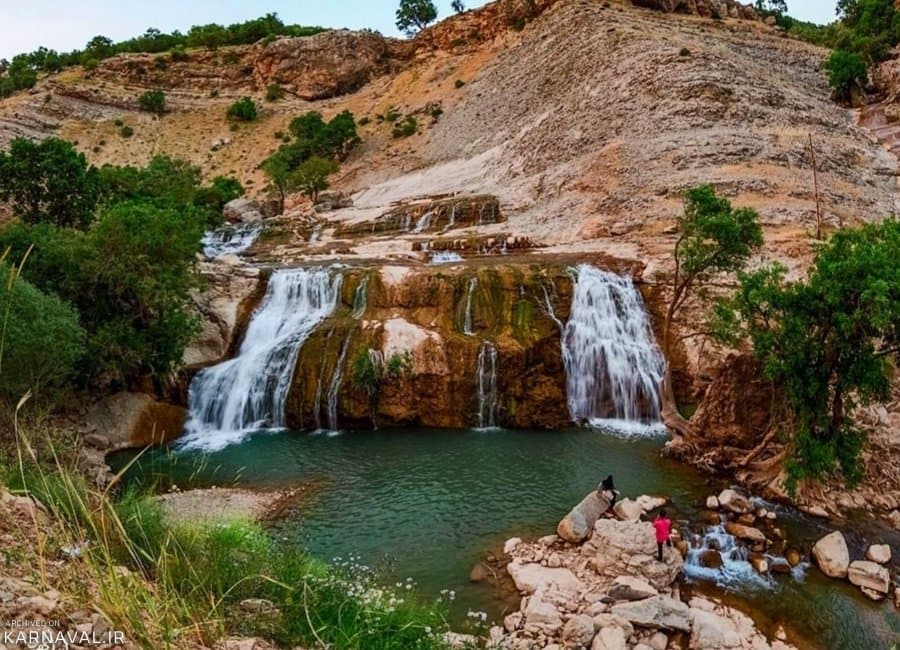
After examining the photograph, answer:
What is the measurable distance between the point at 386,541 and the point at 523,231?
2341 cm

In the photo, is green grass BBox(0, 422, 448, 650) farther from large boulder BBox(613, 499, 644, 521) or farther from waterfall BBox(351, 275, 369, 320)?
waterfall BBox(351, 275, 369, 320)

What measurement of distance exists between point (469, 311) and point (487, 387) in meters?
3.23

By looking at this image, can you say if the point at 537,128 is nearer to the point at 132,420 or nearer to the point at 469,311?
the point at 469,311

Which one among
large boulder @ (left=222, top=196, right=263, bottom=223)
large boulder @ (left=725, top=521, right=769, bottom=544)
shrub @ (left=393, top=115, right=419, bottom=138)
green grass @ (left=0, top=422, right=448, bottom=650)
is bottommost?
large boulder @ (left=725, top=521, right=769, bottom=544)

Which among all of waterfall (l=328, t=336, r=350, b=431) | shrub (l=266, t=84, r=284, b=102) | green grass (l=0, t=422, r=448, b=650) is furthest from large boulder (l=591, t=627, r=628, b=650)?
shrub (l=266, t=84, r=284, b=102)

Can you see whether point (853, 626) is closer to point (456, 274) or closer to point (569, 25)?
point (456, 274)

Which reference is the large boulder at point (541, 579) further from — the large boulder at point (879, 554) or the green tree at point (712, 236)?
the green tree at point (712, 236)

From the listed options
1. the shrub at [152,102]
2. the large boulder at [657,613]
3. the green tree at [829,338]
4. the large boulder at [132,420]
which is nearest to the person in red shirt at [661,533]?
the large boulder at [657,613]

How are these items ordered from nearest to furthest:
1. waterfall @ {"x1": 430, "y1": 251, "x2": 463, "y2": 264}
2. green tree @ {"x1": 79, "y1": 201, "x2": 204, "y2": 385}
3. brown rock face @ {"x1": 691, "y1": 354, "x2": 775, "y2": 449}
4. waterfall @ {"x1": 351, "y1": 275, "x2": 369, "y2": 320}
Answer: brown rock face @ {"x1": 691, "y1": 354, "x2": 775, "y2": 449} < green tree @ {"x1": 79, "y1": 201, "x2": 204, "y2": 385} < waterfall @ {"x1": 351, "y1": 275, "x2": 369, "y2": 320} < waterfall @ {"x1": 430, "y1": 251, "x2": 463, "y2": 264}

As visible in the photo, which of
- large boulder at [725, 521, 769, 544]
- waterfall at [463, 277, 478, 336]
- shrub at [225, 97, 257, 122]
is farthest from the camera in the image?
shrub at [225, 97, 257, 122]

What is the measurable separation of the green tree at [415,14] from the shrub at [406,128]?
34.6 meters

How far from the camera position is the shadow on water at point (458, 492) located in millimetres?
9820

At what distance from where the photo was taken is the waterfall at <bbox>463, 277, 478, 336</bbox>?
70.4ft

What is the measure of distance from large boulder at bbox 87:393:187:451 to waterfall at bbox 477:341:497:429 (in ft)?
32.6
